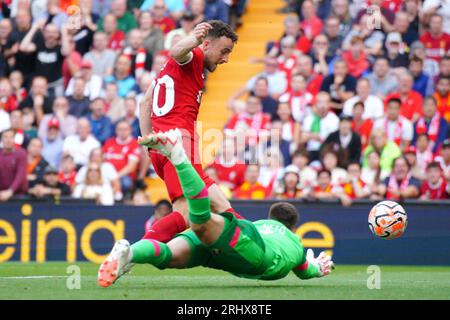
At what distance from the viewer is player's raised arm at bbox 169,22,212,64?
391 inches

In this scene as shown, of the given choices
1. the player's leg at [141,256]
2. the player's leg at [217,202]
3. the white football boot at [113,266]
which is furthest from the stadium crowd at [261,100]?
the white football boot at [113,266]

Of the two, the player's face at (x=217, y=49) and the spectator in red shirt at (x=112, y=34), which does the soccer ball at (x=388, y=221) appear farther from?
the spectator in red shirt at (x=112, y=34)

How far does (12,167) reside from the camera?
1845 centimetres

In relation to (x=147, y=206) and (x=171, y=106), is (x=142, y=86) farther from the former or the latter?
(x=171, y=106)

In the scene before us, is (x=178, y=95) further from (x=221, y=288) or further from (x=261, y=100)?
(x=261, y=100)

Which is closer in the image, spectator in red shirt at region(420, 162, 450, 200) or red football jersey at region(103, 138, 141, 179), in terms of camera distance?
spectator in red shirt at region(420, 162, 450, 200)

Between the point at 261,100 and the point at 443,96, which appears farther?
the point at 261,100

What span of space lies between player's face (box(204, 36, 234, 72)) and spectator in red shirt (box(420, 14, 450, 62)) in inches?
388

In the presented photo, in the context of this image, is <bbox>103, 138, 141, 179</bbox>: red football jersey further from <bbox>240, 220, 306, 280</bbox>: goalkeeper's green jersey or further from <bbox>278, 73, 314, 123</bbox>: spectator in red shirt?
<bbox>240, 220, 306, 280</bbox>: goalkeeper's green jersey

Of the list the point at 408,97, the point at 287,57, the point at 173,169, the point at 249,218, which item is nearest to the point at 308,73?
the point at 287,57

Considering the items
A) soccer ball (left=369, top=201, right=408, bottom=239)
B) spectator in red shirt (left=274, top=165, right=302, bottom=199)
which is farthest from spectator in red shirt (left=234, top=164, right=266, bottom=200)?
soccer ball (left=369, top=201, right=408, bottom=239)

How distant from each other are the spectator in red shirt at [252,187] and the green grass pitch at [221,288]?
555 cm

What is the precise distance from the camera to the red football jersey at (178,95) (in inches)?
418

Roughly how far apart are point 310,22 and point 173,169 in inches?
432
